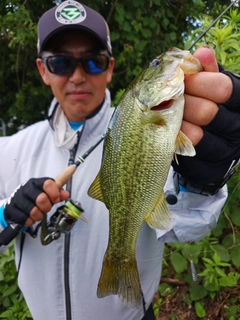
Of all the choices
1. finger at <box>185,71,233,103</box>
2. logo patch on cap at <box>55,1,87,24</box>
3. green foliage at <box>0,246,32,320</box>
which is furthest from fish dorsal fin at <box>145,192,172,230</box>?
green foliage at <box>0,246,32,320</box>

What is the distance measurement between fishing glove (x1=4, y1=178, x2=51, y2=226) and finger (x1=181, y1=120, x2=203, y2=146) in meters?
0.80

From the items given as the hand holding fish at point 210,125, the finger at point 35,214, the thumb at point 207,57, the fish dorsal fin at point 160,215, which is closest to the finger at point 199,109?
the hand holding fish at point 210,125

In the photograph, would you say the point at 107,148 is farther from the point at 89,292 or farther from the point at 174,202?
the point at 89,292

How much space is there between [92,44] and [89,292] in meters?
1.49

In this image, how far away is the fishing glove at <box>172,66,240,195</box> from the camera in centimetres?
123

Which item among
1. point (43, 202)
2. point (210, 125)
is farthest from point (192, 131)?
point (43, 202)

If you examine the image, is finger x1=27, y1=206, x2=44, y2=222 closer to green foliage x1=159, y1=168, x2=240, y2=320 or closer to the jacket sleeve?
the jacket sleeve

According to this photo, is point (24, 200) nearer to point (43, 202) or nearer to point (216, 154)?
point (43, 202)

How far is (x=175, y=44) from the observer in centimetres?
522

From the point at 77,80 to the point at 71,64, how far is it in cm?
10

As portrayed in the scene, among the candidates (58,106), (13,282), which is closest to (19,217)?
(58,106)

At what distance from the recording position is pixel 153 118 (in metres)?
1.22

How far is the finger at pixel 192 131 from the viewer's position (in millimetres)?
1258

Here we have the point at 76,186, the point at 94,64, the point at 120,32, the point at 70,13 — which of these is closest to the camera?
the point at 76,186
